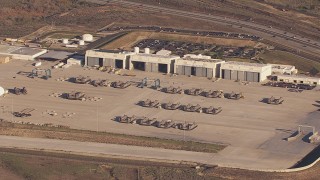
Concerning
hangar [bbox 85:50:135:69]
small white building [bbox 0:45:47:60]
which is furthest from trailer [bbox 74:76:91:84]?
small white building [bbox 0:45:47:60]

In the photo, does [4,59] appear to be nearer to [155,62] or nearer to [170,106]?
[155,62]

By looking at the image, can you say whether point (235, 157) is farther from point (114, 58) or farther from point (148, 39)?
point (148, 39)

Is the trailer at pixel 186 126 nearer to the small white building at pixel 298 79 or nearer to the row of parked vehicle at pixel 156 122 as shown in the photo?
the row of parked vehicle at pixel 156 122

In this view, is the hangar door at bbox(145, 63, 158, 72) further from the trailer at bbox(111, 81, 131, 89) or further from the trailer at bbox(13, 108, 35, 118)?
the trailer at bbox(13, 108, 35, 118)

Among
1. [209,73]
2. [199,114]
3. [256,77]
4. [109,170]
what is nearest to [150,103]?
[199,114]

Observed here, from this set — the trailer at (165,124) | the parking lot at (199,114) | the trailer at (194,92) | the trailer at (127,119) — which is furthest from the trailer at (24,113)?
the trailer at (194,92)

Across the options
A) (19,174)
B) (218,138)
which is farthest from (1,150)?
(218,138)
